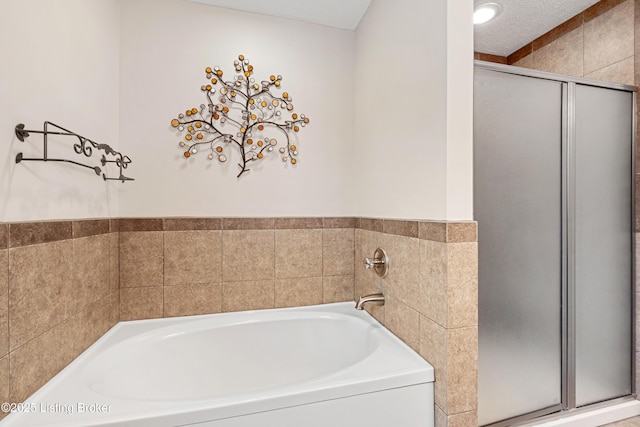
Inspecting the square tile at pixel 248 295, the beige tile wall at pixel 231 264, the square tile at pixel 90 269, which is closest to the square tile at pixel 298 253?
the beige tile wall at pixel 231 264

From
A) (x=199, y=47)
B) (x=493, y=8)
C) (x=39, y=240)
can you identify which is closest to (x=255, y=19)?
(x=199, y=47)

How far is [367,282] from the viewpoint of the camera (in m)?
1.87

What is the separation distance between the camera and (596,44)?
1926 mm

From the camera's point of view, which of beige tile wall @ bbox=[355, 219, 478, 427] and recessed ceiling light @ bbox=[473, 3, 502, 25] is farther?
recessed ceiling light @ bbox=[473, 3, 502, 25]

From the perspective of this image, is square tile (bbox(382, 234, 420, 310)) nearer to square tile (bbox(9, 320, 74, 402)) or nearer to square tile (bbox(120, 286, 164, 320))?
square tile (bbox(120, 286, 164, 320))

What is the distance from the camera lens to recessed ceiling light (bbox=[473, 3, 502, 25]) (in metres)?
1.91

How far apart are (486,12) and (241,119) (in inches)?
68.7

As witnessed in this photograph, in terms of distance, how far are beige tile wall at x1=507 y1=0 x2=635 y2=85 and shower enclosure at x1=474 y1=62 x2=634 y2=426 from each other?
0.66ft

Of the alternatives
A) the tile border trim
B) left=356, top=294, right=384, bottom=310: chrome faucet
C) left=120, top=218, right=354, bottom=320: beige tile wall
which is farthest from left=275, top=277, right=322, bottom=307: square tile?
left=356, top=294, right=384, bottom=310: chrome faucet

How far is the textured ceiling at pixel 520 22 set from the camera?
189 centimetres

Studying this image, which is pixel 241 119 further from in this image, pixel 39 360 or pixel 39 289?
pixel 39 360

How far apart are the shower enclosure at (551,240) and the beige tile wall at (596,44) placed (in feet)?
0.66

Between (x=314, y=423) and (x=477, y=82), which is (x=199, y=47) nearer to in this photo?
(x=477, y=82)

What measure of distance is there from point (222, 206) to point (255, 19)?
1211 mm
